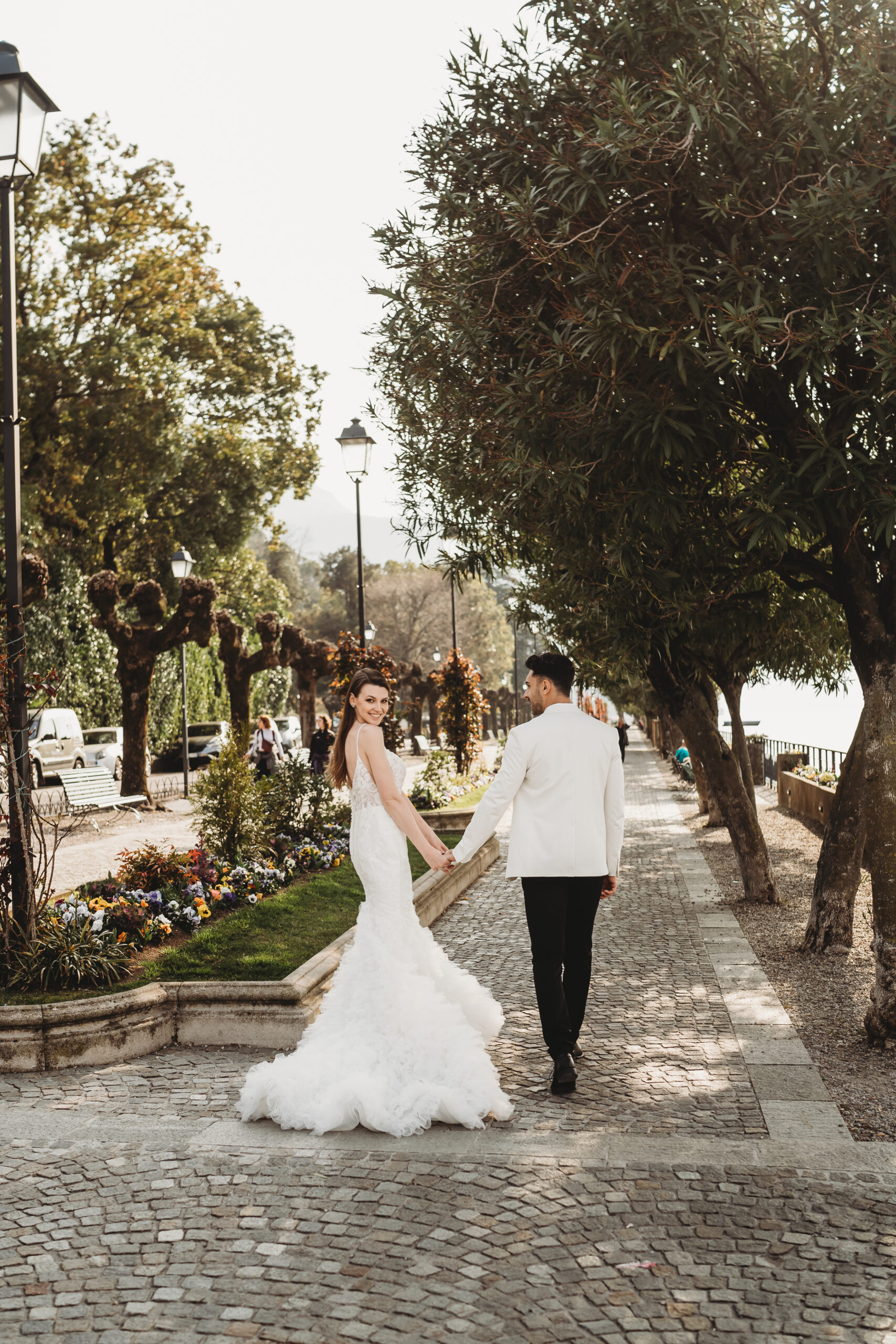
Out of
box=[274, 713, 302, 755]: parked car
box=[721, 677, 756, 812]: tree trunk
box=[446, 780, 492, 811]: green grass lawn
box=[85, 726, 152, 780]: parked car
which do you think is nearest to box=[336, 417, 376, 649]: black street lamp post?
box=[446, 780, 492, 811]: green grass lawn

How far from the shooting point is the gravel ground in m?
4.93

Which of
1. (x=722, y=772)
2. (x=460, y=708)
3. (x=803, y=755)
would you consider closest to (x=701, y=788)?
(x=803, y=755)

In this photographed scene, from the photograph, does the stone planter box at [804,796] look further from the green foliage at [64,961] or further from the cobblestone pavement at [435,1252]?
the cobblestone pavement at [435,1252]

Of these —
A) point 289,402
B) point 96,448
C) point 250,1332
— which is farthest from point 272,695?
point 250,1332

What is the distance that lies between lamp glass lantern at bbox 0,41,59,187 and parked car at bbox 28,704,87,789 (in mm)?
19292

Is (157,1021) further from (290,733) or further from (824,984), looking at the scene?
(290,733)

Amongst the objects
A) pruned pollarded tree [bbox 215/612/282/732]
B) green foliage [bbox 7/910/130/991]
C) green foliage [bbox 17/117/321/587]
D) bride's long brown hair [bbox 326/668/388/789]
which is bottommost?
green foliage [bbox 7/910/130/991]

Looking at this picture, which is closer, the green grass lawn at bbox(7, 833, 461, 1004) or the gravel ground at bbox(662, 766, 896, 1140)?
the gravel ground at bbox(662, 766, 896, 1140)

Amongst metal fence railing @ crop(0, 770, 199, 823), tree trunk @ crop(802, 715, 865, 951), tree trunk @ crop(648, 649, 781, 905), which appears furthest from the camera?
metal fence railing @ crop(0, 770, 199, 823)

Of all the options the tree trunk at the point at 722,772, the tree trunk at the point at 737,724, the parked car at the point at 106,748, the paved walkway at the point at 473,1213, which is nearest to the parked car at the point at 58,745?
the parked car at the point at 106,748

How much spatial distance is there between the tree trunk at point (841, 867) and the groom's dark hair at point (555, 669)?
146 inches

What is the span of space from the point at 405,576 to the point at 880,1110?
190 feet

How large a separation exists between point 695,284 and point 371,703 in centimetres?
287

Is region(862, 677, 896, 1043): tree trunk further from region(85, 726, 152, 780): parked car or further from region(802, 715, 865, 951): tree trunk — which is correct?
region(85, 726, 152, 780): parked car
